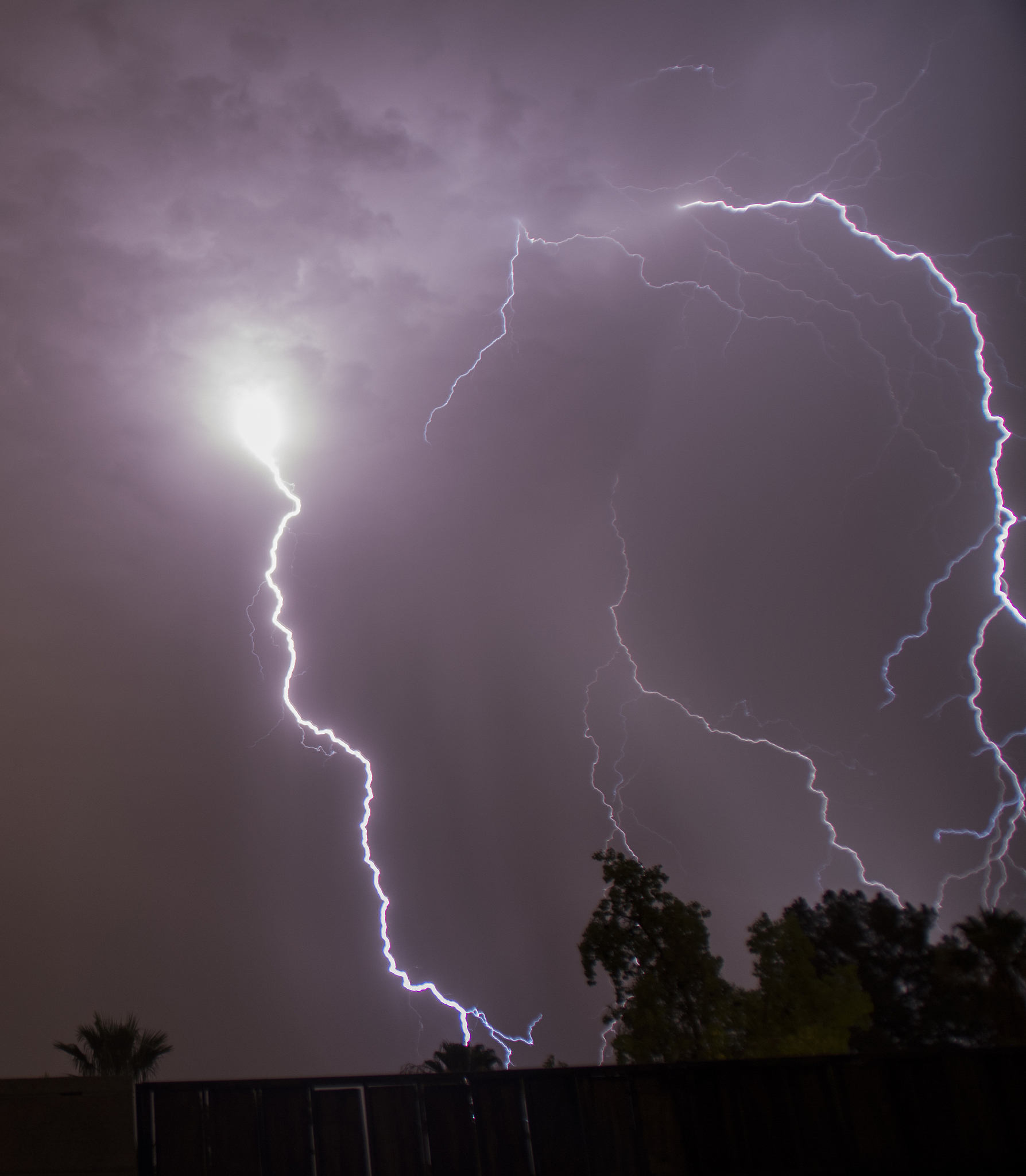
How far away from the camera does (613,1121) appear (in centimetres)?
493

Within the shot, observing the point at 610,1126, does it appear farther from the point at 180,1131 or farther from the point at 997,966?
the point at 997,966

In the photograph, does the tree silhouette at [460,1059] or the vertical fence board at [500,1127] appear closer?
the vertical fence board at [500,1127]

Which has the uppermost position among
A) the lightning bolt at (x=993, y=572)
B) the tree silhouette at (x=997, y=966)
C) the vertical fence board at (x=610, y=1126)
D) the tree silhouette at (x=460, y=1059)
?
the lightning bolt at (x=993, y=572)

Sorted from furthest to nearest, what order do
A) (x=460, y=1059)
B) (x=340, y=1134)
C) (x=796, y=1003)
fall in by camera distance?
(x=460, y=1059) < (x=796, y=1003) < (x=340, y=1134)

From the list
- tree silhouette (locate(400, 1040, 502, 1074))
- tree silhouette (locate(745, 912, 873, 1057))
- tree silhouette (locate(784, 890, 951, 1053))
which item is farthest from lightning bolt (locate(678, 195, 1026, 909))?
tree silhouette (locate(400, 1040, 502, 1074))

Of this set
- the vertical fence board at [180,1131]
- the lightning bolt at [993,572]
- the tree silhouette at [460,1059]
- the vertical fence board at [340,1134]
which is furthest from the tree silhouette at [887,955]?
the vertical fence board at [180,1131]

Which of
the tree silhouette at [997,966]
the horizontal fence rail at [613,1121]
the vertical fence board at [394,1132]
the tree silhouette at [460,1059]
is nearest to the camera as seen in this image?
the horizontal fence rail at [613,1121]

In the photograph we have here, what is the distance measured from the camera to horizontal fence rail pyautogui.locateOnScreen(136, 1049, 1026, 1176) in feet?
15.1

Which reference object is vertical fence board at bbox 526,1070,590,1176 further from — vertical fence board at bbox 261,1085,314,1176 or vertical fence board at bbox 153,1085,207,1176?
vertical fence board at bbox 153,1085,207,1176

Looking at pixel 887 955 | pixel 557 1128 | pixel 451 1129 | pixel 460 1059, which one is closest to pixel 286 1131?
pixel 451 1129

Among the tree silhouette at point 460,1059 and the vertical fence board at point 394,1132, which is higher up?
the vertical fence board at point 394,1132

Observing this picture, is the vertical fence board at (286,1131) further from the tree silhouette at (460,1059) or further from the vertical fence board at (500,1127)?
the tree silhouette at (460,1059)

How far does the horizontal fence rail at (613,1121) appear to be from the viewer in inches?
181

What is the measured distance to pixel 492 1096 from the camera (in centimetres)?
503
